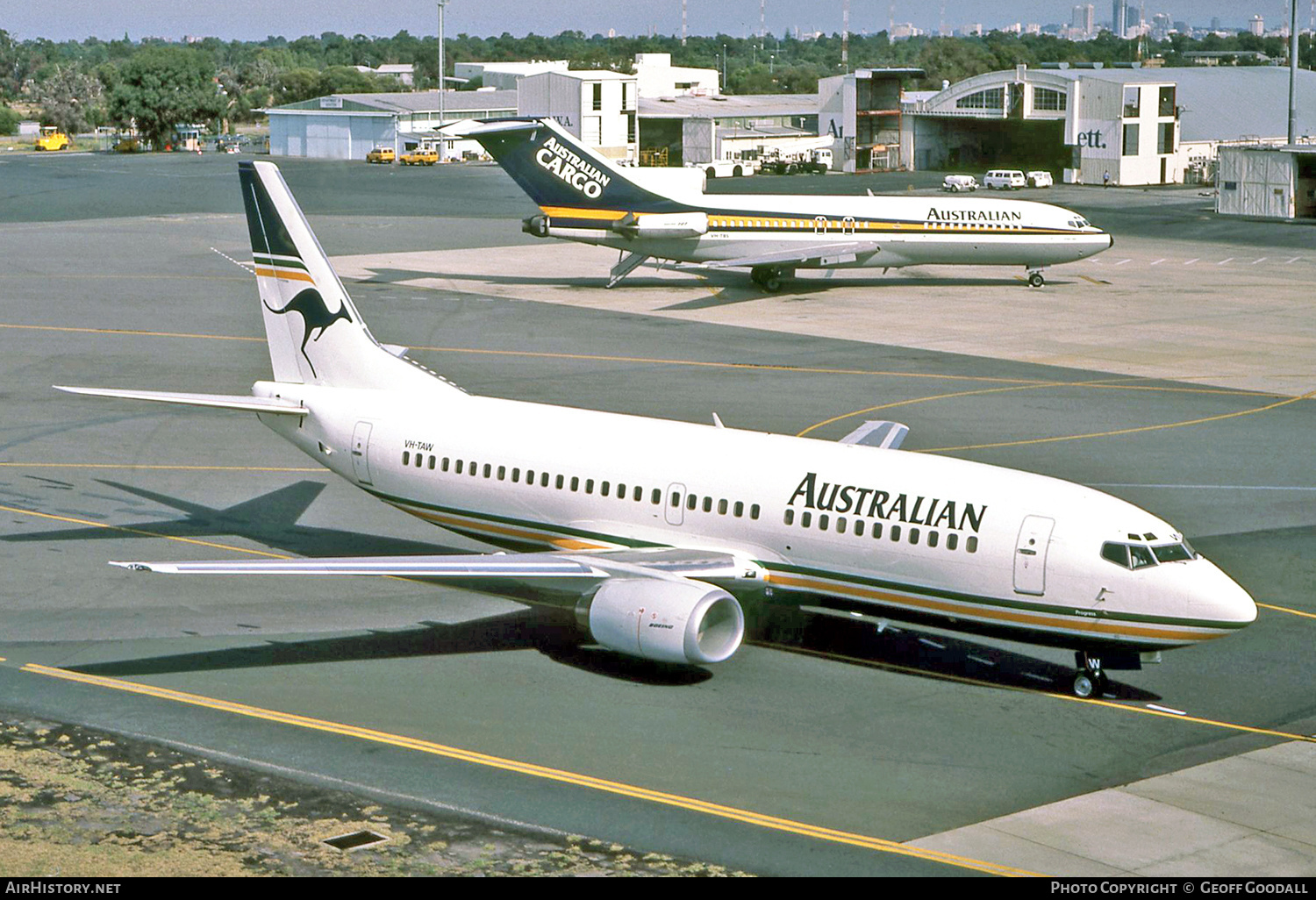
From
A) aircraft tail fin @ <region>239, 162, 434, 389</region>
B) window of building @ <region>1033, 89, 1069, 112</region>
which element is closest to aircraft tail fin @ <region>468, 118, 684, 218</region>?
aircraft tail fin @ <region>239, 162, 434, 389</region>

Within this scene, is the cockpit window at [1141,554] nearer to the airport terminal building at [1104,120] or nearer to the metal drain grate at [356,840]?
the metal drain grate at [356,840]

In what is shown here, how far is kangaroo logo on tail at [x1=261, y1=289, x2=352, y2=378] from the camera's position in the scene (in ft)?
120

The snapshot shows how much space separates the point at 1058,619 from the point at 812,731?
4768mm

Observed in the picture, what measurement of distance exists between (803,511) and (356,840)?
36.2 ft

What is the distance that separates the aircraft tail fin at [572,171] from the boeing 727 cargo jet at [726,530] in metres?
44.2

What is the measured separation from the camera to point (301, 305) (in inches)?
1459

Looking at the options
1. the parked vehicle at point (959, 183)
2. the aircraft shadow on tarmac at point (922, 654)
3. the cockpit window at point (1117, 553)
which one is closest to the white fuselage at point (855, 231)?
the aircraft shadow on tarmac at point (922, 654)

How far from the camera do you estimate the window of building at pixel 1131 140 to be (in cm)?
15212

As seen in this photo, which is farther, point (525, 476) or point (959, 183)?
point (959, 183)

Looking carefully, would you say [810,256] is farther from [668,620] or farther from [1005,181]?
[1005,181]

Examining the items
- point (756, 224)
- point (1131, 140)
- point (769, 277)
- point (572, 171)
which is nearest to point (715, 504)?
point (756, 224)

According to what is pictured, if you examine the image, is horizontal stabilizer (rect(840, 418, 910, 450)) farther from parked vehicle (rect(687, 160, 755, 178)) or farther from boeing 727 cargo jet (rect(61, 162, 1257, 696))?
parked vehicle (rect(687, 160, 755, 178))

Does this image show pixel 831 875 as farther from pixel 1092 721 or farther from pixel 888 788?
pixel 1092 721

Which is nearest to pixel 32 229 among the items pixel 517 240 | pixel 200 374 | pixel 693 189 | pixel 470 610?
pixel 517 240
